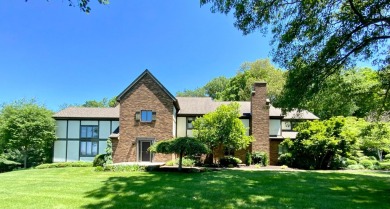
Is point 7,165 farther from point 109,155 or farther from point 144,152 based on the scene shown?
point 144,152

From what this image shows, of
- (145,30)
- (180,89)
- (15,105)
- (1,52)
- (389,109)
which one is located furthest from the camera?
(180,89)

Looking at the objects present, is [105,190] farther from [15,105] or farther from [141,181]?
[15,105]

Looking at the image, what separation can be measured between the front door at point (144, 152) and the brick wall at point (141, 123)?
412 mm

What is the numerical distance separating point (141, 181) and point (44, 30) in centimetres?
1162

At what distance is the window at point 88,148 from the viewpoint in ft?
93.8

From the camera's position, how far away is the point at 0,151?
33.3 meters

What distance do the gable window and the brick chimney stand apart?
15701mm

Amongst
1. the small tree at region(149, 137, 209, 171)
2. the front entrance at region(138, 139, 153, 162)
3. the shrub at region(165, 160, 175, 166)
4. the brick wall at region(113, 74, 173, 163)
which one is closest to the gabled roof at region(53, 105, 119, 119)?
the brick wall at region(113, 74, 173, 163)

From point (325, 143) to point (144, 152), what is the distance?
48.9ft

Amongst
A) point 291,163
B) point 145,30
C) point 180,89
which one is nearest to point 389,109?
point 291,163

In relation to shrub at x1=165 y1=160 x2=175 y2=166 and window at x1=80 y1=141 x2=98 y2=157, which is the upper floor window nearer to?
window at x1=80 y1=141 x2=98 y2=157

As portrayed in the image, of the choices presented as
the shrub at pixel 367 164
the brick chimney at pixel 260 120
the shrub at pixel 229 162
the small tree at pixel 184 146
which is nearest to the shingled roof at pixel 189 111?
the brick chimney at pixel 260 120

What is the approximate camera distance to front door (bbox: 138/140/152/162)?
2456 cm

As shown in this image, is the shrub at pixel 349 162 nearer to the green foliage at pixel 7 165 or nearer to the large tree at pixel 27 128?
the large tree at pixel 27 128
